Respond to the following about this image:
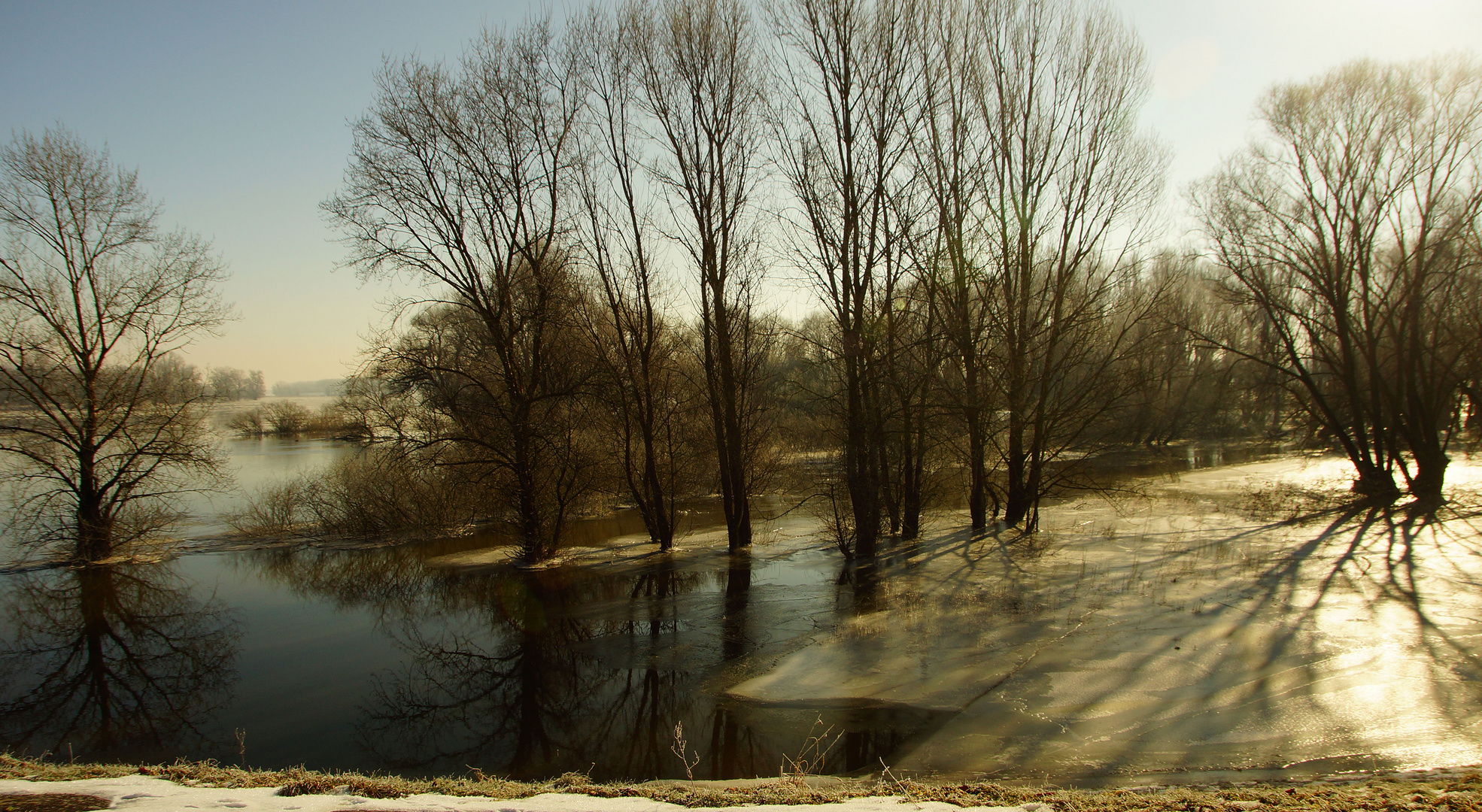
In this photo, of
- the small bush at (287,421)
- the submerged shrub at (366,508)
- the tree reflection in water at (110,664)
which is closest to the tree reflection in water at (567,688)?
the tree reflection in water at (110,664)

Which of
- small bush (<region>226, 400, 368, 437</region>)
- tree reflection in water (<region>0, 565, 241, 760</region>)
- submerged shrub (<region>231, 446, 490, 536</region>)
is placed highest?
small bush (<region>226, 400, 368, 437</region>)

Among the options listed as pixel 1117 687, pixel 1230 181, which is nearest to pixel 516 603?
pixel 1117 687

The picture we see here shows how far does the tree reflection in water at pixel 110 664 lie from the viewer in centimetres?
807

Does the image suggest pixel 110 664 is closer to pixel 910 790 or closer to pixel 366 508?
pixel 366 508

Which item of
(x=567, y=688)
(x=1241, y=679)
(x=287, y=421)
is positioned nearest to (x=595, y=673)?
(x=567, y=688)

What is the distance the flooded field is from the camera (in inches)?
241

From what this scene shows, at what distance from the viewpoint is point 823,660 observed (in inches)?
335

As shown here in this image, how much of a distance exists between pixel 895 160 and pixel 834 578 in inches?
317

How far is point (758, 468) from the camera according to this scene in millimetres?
26781

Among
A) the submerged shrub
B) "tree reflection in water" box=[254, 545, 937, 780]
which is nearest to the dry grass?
"tree reflection in water" box=[254, 545, 937, 780]

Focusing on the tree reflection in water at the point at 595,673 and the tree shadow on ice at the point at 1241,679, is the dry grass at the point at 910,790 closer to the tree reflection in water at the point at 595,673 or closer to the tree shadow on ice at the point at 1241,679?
the tree shadow on ice at the point at 1241,679

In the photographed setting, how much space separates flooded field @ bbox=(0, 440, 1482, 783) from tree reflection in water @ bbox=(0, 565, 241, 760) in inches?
2.2

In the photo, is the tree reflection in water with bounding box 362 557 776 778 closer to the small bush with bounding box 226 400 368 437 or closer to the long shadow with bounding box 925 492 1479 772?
the long shadow with bounding box 925 492 1479 772

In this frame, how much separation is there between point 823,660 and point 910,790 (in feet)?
11.2
